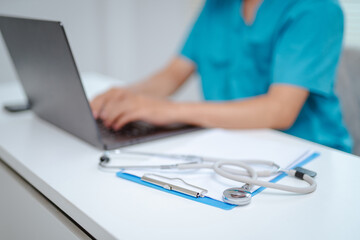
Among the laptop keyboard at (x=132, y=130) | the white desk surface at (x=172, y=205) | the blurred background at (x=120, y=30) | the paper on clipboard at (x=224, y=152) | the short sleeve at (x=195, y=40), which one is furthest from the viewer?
the blurred background at (x=120, y=30)

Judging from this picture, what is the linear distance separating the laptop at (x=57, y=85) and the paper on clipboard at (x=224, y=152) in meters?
0.07

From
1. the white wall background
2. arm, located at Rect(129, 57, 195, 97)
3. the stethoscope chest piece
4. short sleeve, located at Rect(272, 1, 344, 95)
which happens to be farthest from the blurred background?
the stethoscope chest piece

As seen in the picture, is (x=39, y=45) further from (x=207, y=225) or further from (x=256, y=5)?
(x=256, y=5)

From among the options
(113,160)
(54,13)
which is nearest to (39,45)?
(113,160)

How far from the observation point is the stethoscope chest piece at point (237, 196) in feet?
1.67

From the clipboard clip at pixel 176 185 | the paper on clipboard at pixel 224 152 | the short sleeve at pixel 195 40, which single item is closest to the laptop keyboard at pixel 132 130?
the paper on clipboard at pixel 224 152

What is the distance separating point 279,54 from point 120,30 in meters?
1.65

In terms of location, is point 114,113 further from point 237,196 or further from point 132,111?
point 237,196

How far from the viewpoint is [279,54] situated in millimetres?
922

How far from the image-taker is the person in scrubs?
2.78 feet

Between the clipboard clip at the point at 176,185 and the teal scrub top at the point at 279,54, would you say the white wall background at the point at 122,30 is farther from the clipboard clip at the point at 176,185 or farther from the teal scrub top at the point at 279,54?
the clipboard clip at the point at 176,185

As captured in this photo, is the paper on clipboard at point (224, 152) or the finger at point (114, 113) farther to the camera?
the finger at point (114, 113)

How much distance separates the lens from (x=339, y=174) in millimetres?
620

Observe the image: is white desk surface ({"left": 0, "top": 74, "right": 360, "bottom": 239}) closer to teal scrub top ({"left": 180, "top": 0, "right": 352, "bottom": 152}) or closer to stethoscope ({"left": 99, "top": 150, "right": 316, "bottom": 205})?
stethoscope ({"left": 99, "top": 150, "right": 316, "bottom": 205})
